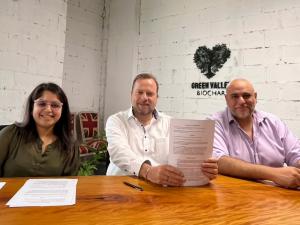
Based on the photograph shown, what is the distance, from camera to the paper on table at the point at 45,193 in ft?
2.71

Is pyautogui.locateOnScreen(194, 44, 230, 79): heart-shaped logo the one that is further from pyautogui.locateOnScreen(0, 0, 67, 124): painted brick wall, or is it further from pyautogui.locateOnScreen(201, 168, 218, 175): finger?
pyautogui.locateOnScreen(201, 168, 218, 175): finger

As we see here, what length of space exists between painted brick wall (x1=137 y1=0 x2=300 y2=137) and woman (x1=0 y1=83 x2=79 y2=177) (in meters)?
1.99

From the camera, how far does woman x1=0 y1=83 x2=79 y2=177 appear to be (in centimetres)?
147

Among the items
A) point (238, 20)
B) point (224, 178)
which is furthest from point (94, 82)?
point (224, 178)

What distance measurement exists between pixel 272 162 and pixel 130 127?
0.87 m


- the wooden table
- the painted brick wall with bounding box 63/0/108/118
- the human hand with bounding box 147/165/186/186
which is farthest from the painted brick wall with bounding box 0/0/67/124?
the human hand with bounding box 147/165/186/186

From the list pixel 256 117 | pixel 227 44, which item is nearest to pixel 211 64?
pixel 227 44

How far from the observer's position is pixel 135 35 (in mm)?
3994

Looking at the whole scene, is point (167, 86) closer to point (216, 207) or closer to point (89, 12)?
point (89, 12)

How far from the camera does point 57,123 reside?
166 centimetres

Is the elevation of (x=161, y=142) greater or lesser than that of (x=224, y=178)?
greater

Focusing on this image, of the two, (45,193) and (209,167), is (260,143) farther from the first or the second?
(45,193)

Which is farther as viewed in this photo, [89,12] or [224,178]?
[89,12]

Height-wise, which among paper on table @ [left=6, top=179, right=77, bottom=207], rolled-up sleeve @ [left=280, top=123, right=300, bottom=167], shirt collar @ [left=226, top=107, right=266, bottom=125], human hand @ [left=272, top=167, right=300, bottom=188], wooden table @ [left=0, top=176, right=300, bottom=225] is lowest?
wooden table @ [left=0, top=176, right=300, bottom=225]
